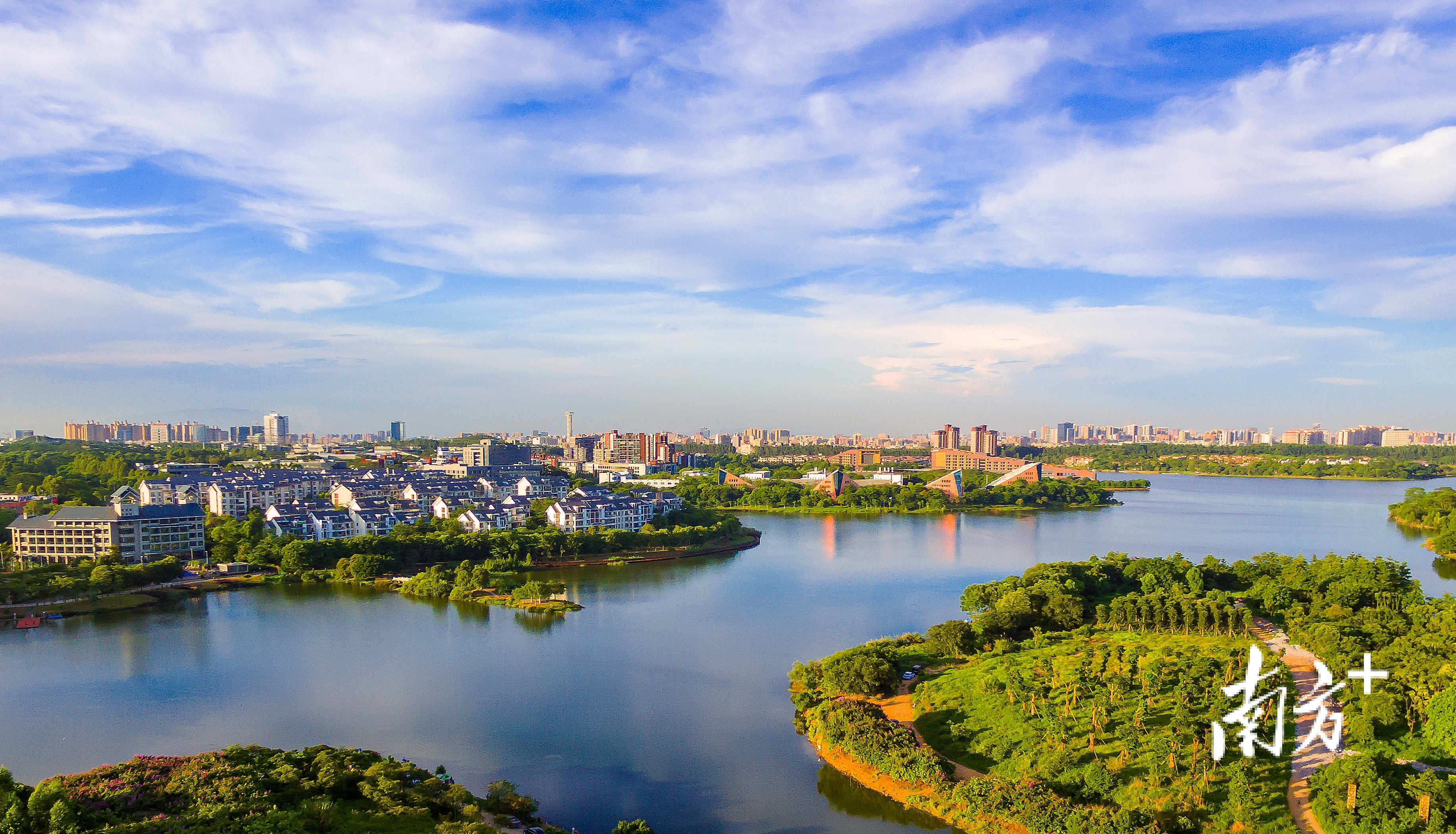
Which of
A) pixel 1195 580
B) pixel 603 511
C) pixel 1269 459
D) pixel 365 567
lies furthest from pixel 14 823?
pixel 1269 459

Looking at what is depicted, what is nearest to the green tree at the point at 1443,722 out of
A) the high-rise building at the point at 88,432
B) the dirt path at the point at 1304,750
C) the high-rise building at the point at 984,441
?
the dirt path at the point at 1304,750

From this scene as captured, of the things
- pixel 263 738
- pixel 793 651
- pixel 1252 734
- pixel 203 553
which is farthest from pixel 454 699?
pixel 203 553

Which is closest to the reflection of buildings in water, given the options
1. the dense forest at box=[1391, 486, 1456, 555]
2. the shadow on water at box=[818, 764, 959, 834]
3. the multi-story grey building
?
the dense forest at box=[1391, 486, 1456, 555]

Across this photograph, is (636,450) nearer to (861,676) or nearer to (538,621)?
(538,621)

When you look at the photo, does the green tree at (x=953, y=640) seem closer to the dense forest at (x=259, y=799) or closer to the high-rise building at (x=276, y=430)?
the dense forest at (x=259, y=799)

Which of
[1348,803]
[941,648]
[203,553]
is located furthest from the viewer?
[203,553]

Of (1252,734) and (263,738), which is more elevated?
(1252,734)

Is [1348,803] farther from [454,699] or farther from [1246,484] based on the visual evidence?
[1246,484]
